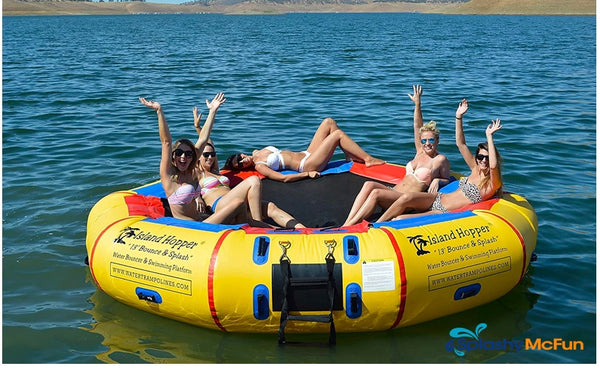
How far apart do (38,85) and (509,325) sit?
595 inches

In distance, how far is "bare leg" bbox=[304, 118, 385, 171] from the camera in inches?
307

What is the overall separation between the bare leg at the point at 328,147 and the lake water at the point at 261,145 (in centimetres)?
220

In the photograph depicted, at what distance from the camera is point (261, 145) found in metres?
11.3

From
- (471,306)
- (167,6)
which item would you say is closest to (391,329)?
(471,306)

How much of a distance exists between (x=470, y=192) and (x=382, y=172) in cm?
156

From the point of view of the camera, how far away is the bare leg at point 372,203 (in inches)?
245

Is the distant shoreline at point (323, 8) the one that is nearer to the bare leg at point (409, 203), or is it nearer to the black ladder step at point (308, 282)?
the bare leg at point (409, 203)

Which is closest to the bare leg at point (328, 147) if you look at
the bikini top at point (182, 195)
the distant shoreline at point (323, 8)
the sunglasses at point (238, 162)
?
the sunglasses at point (238, 162)

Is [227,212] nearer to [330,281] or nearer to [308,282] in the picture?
[308,282]

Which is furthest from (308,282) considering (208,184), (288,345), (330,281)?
(208,184)

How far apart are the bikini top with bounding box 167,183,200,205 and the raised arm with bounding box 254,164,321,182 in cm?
177

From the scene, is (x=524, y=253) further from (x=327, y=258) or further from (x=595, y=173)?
(x=595, y=173)

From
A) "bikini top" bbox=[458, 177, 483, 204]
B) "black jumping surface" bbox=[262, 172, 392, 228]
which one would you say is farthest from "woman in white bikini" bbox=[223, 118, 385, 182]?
"bikini top" bbox=[458, 177, 483, 204]

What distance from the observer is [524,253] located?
18.6ft
